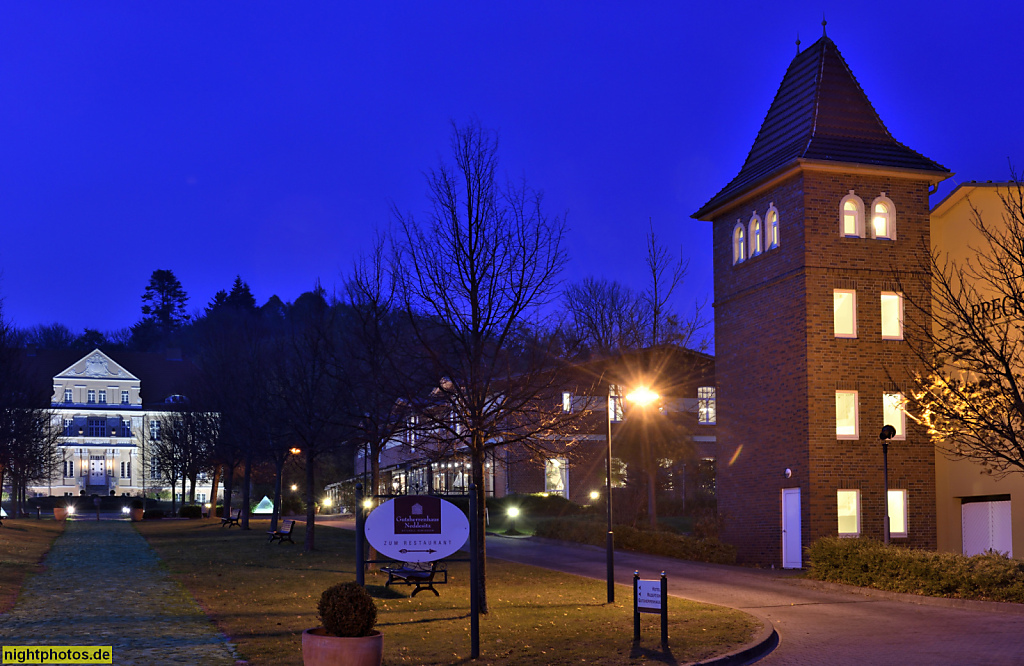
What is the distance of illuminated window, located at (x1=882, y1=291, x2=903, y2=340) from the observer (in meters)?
27.8

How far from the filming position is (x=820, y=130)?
94.1 feet

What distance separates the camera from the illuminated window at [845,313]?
89.9ft

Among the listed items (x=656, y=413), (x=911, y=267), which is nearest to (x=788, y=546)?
(x=911, y=267)

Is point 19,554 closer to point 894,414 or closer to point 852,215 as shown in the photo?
point 894,414

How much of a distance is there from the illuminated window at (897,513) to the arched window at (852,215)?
728 centimetres

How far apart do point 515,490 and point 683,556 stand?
2260 centimetres

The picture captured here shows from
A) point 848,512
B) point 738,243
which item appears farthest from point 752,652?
point 738,243

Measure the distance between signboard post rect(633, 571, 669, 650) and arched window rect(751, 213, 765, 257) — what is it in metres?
17.4

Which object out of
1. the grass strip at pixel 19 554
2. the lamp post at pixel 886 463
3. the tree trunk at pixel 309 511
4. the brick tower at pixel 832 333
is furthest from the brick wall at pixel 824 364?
the grass strip at pixel 19 554

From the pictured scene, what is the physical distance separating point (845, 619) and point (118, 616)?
11987 mm

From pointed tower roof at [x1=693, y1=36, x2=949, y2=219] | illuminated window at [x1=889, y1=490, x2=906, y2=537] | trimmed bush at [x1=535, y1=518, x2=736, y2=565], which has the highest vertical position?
pointed tower roof at [x1=693, y1=36, x2=949, y2=219]

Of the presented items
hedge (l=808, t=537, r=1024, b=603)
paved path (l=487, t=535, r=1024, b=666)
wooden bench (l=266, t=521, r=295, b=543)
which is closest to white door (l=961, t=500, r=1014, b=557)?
paved path (l=487, t=535, r=1024, b=666)

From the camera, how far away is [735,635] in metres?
14.4

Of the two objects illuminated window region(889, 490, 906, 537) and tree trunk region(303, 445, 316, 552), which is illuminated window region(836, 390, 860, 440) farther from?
tree trunk region(303, 445, 316, 552)
